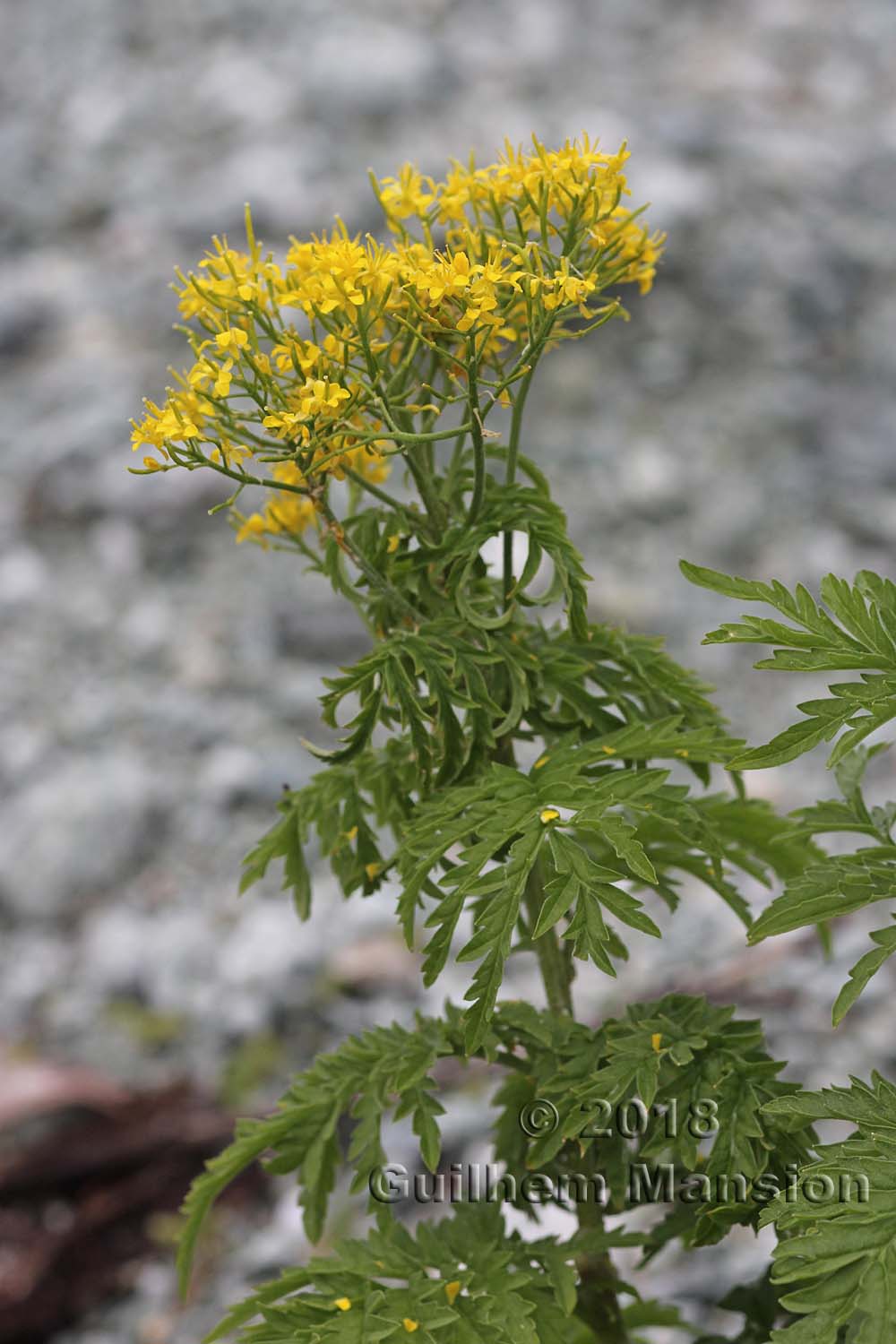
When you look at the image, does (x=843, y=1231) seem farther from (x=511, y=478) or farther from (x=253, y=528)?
(x=253, y=528)

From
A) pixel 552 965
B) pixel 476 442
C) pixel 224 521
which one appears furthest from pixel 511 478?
pixel 224 521

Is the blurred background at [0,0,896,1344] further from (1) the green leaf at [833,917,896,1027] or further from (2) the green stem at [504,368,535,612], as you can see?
(2) the green stem at [504,368,535,612]

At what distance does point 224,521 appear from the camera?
397cm

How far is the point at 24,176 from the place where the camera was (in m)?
4.91

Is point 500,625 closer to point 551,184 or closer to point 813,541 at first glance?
point 551,184

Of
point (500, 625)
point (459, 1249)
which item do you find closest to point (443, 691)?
point (500, 625)

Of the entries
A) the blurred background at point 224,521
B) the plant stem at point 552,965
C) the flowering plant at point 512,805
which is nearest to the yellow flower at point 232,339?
the flowering plant at point 512,805

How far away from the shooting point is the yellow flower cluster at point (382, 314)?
116 centimetres

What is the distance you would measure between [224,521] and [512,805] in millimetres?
2935

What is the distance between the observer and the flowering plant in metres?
1.13

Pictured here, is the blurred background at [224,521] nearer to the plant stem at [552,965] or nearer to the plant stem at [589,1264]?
the plant stem at [589,1264]

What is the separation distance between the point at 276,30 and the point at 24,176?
1.12 m

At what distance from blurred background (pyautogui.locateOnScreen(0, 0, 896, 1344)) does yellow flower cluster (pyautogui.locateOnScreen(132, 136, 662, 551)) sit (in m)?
1.66

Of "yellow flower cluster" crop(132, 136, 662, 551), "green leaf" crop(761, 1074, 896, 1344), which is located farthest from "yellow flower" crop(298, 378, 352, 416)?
"green leaf" crop(761, 1074, 896, 1344)
